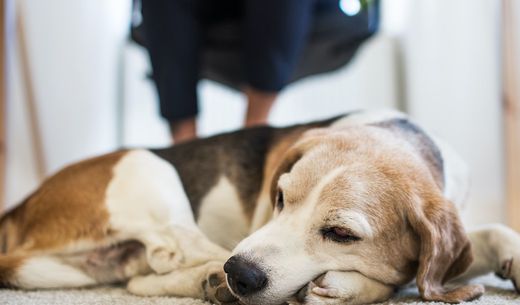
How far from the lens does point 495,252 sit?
1763mm

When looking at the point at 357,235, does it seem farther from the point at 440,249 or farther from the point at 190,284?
the point at 190,284

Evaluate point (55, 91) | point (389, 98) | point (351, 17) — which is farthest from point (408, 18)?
point (55, 91)

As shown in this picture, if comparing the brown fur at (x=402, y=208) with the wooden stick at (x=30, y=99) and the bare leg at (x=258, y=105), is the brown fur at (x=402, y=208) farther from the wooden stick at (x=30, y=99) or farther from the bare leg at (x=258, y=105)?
the wooden stick at (x=30, y=99)

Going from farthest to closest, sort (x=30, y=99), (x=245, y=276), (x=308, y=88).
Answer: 1. (x=308, y=88)
2. (x=30, y=99)
3. (x=245, y=276)

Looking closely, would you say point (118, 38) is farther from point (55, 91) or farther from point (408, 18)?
point (408, 18)

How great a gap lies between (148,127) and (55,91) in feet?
2.47

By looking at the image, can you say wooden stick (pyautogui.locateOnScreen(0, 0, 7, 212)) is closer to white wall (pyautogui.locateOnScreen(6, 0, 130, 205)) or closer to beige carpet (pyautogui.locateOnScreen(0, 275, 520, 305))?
white wall (pyautogui.locateOnScreen(6, 0, 130, 205))

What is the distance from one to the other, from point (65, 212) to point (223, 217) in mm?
559

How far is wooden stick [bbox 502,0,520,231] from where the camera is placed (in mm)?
3508

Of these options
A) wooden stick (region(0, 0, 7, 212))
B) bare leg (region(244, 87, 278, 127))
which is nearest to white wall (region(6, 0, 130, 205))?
wooden stick (region(0, 0, 7, 212))

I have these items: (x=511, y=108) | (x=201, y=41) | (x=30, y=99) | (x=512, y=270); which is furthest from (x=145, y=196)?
(x=511, y=108)

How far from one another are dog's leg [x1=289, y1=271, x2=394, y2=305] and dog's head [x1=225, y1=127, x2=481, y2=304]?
0.02 m

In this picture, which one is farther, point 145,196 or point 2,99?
point 2,99

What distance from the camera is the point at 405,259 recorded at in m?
1.55
